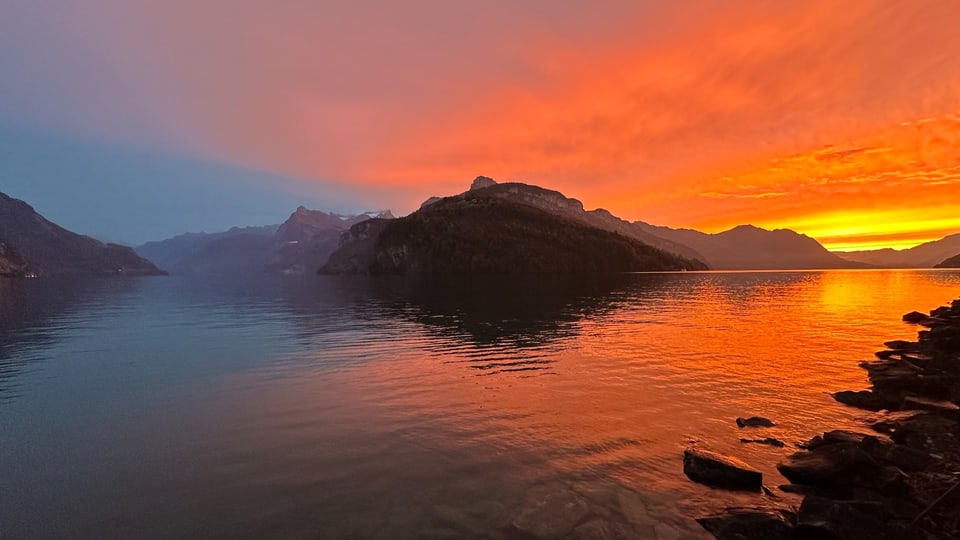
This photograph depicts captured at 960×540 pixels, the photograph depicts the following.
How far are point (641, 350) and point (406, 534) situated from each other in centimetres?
3853

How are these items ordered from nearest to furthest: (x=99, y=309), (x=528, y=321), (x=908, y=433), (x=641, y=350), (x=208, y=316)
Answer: (x=908, y=433) → (x=641, y=350) → (x=528, y=321) → (x=208, y=316) → (x=99, y=309)

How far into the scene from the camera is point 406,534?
1507 centimetres

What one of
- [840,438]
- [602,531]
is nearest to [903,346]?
[840,438]

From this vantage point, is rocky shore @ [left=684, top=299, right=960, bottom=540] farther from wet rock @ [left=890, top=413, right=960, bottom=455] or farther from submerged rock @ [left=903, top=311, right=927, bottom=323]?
submerged rock @ [left=903, top=311, right=927, bottom=323]

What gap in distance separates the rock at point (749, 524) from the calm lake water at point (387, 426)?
70 cm

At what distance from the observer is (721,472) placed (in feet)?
61.5

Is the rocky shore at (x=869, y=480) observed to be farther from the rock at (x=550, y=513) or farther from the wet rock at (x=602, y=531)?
the rock at (x=550, y=513)

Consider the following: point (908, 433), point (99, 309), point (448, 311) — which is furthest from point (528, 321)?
point (99, 309)

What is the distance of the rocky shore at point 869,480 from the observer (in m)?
14.1

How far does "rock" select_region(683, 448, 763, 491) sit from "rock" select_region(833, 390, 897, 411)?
1607cm

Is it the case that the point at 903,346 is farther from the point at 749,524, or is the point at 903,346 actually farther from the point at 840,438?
the point at 749,524

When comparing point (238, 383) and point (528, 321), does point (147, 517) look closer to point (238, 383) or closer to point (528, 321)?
point (238, 383)

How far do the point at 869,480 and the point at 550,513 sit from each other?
12.8m

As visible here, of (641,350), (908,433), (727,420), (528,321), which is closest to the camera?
(908,433)
